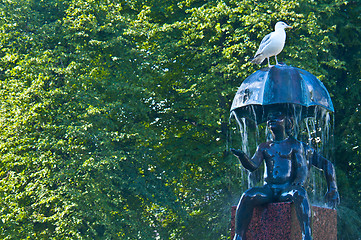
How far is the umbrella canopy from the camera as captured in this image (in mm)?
8094

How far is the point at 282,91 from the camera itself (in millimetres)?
8125

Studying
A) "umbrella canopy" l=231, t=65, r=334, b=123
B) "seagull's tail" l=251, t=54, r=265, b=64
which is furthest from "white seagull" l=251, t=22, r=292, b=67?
"umbrella canopy" l=231, t=65, r=334, b=123

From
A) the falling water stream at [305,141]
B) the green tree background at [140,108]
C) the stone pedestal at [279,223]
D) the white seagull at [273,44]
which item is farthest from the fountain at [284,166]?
the green tree background at [140,108]

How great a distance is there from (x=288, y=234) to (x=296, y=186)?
1.86 feet

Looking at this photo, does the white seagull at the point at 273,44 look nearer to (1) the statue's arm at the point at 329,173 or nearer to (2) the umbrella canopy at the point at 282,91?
(2) the umbrella canopy at the point at 282,91

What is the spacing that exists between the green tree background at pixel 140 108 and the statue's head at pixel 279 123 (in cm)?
888

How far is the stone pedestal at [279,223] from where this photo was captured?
24.1 ft

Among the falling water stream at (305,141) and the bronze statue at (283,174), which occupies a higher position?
the falling water stream at (305,141)

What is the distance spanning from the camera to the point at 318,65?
1830 centimetres

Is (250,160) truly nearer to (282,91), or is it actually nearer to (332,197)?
(282,91)

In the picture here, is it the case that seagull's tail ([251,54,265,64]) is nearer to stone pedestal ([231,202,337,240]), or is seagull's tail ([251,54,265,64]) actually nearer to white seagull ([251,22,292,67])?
white seagull ([251,22,292,67])

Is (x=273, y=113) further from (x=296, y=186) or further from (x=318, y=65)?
(x=318, y=65)

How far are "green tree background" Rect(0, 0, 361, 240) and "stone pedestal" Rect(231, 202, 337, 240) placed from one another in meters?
9.15

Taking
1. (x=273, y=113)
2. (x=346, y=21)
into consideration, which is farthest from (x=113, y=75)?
(x=273, y=113)
